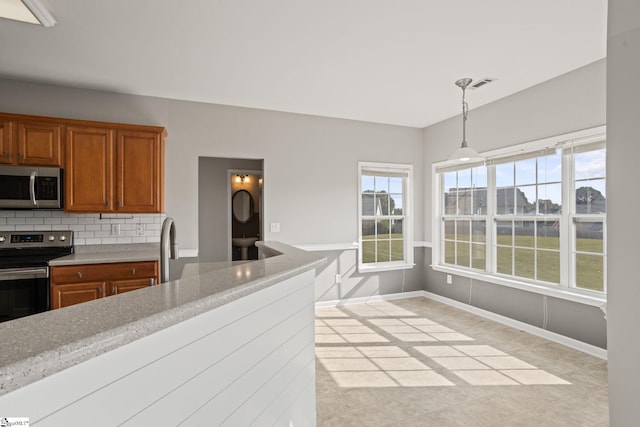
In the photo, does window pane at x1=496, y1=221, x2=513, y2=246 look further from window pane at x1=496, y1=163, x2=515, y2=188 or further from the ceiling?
the ceiling

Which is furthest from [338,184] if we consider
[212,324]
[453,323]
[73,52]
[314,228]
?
[212,324]

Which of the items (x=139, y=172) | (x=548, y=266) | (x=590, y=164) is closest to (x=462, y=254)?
(x=548, y=266)

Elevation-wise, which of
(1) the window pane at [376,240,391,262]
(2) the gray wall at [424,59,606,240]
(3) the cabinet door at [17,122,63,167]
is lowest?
(1) the window pane at [376,240,391,262]

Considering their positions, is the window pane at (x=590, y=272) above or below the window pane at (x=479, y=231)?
below

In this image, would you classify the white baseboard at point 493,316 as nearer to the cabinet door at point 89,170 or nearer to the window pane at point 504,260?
the window pane at point 504,260

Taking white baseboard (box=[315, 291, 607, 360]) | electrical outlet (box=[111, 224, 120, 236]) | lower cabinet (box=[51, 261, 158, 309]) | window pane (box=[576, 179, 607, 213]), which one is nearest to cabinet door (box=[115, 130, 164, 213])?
electrical outlet (box=[111, 224, 120, 236])

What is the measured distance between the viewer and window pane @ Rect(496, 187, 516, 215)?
4.35 meters

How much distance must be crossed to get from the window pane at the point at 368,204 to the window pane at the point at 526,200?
6.45 ft

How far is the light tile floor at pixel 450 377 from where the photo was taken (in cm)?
244

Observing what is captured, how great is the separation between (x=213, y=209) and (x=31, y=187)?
259 centimetres

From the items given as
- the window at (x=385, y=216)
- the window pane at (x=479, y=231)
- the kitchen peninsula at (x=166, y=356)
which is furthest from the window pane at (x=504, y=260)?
the kitchen peninsula at (x=166, y=356)

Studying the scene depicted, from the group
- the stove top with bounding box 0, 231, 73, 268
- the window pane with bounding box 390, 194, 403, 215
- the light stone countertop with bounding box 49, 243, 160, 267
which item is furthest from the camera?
the window pane with bounding box 390, 194, 403, 215

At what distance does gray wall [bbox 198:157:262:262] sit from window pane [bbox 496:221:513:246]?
12.7 feet

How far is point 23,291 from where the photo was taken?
3.19 metres
